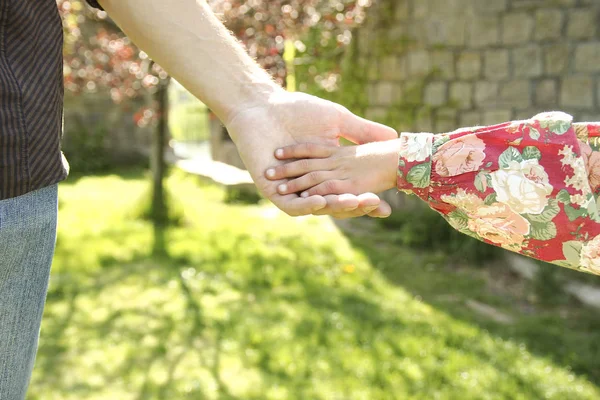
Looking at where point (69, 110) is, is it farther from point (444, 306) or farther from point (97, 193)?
point (444, 306)

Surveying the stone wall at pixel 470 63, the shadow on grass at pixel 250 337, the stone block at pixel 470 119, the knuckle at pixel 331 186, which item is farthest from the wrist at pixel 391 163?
the stone block at pixel 470 119

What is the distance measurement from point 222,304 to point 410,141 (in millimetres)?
3567

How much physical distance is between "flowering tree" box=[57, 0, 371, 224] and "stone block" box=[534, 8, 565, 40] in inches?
61.8

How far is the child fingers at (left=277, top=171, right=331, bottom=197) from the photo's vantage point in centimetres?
134

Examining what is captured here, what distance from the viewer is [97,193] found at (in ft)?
28.6

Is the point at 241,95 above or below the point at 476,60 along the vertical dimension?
above

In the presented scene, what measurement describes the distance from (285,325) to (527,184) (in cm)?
327

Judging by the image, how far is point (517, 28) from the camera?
6020 mm

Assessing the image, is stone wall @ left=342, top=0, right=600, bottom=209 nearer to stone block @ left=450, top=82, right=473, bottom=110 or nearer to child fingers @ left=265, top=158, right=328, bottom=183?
stone block @ left=450, top=82, right=473, bottom=110

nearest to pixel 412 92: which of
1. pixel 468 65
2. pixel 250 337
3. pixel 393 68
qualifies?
pixel 393 68

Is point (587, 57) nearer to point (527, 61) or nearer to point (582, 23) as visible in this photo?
point (582, 23)

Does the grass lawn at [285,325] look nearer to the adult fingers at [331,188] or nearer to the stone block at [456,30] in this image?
the stone block at [456,30]

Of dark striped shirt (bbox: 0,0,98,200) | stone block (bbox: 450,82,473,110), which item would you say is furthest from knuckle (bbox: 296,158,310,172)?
stone block (bbox: 450,82,473,110)

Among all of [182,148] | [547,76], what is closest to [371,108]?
[547,76]
